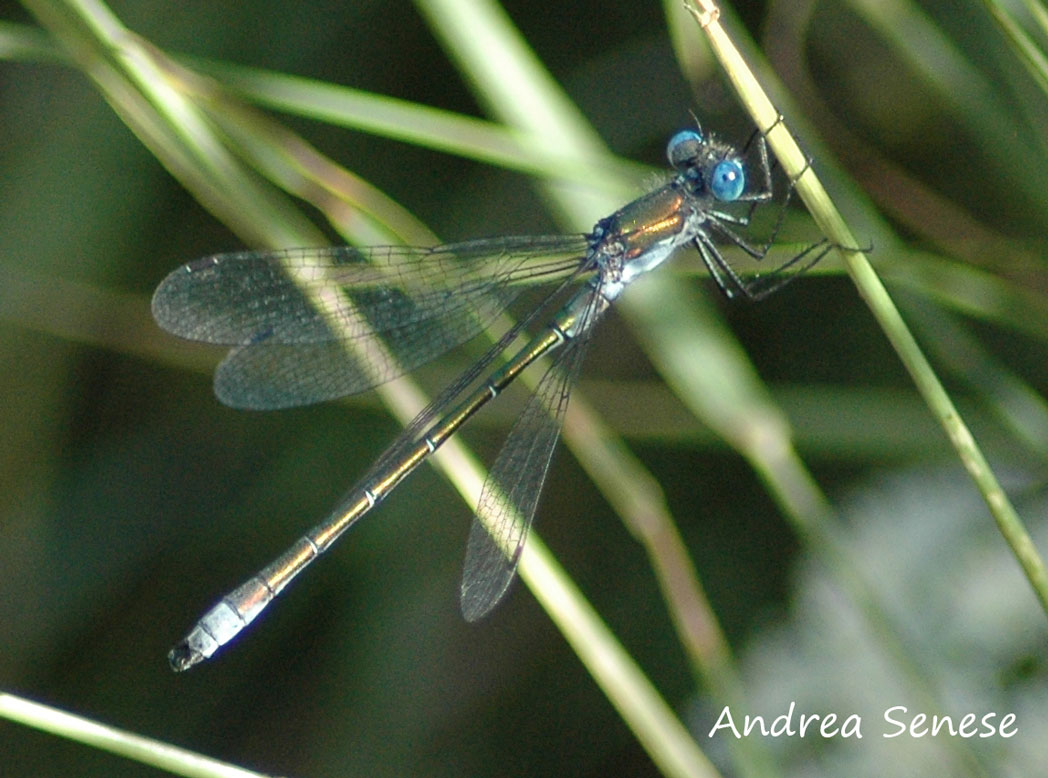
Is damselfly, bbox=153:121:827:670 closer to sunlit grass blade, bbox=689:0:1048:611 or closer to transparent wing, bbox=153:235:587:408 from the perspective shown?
transparent wing, bbox=153:235:587:408

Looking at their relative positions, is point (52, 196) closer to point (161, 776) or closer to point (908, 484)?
point (161, 776)

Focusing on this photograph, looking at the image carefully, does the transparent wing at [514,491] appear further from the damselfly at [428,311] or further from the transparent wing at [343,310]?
the transparent wing at [343,310]

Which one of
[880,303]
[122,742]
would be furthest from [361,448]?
[880,303]

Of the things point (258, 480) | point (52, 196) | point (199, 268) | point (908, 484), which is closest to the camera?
point (199, 268)

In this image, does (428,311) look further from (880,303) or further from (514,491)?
(880,303)

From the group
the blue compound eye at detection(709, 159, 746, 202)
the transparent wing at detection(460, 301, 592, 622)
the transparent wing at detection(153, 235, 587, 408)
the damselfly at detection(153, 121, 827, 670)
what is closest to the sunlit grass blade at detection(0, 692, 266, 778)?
the transparent wing at detection(460, 301, 592, 622)

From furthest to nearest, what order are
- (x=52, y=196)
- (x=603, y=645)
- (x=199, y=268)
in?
(x=52, y=196)
(x=199, y=268)
(x=603, y=645)

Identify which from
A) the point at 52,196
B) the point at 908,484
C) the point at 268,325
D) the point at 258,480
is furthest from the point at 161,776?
the point at 908,484

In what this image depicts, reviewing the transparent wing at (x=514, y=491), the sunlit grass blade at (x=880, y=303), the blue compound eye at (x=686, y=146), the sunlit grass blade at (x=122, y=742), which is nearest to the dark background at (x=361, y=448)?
the blue compound eye at (x=686, y=146)
